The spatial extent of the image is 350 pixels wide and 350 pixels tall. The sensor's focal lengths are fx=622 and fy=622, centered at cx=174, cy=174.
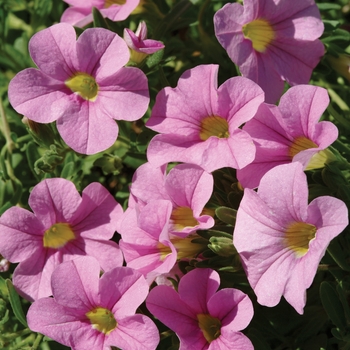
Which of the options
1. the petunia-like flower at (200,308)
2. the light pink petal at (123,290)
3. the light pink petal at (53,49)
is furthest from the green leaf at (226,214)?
the light pink petal at (53,49)

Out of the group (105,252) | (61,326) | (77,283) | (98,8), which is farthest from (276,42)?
(61,326)

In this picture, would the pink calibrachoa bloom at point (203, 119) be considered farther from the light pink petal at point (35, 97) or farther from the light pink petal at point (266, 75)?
the light pink petal at point (35, 97)

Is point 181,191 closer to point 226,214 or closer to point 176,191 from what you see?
point 176,191

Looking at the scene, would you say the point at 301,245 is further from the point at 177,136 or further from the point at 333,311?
the point at 177,136

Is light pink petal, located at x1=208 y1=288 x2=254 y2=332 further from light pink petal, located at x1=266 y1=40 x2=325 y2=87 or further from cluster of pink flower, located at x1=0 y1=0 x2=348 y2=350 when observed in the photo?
light pink petal, located at x1=266 y1=40 x2=325 y2=87

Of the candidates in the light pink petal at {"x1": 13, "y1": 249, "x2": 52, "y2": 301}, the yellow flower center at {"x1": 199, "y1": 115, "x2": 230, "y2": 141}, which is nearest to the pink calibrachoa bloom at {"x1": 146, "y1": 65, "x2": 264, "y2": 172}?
the yellow flower center at {"x1": 199, "y1": 115, "x2": 230, "y2": 141}
